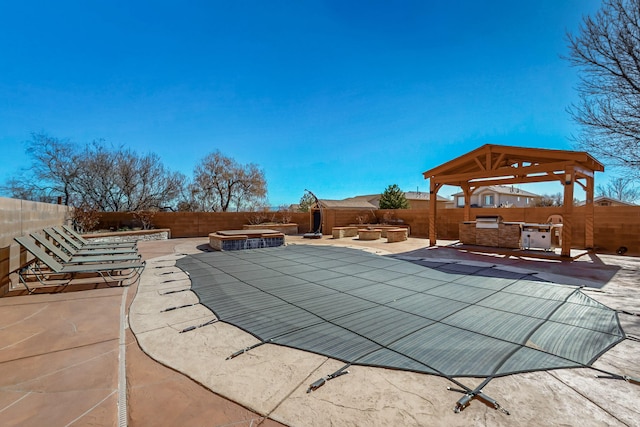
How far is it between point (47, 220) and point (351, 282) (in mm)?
8243

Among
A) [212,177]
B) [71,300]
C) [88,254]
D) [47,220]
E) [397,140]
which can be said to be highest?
[397,140]

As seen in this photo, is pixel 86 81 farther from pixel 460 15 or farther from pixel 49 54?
pixel 460 15

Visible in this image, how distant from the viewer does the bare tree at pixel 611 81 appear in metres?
6.34

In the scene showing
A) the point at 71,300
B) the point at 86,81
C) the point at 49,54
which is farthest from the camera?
the point at 86,81

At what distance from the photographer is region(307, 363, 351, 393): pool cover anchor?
2.07 meters

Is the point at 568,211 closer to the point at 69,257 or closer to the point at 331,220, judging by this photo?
the point at 331,220

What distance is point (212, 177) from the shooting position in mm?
22734

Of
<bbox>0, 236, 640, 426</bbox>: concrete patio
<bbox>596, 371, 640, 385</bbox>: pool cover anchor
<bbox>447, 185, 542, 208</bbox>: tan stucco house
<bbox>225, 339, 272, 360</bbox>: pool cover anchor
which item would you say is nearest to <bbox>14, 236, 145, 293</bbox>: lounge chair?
<bbox>0, 236, 640, 426</bbox>: concrete patio

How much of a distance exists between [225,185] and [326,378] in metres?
22.9

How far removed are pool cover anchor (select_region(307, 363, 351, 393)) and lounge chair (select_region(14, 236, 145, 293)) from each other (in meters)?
4.81

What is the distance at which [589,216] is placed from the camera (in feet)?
32.4

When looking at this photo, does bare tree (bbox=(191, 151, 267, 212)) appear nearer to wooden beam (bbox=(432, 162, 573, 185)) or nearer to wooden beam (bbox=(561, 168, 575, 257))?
wooden beam (bbox=(432, 162, 573, 185))

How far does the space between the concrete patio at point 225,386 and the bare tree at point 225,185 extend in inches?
800

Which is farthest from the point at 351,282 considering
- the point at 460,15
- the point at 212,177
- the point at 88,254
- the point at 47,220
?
the point at 212,177
